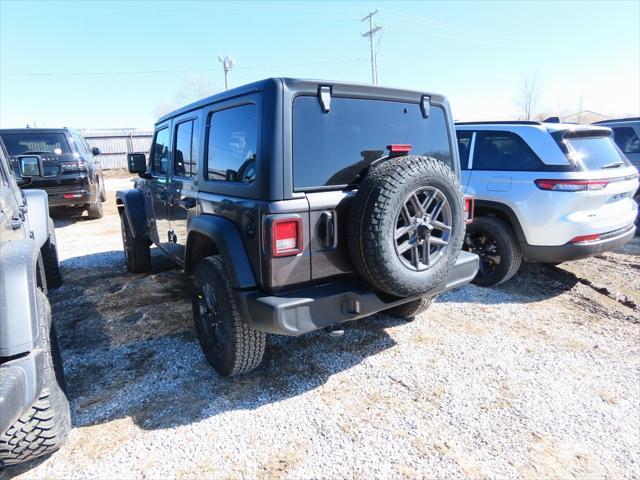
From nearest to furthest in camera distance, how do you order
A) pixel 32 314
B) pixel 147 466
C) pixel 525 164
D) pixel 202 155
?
pixel 32 314
pixel 147 466
pixel 202 155
pixel 525 164

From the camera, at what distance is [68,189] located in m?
8.02

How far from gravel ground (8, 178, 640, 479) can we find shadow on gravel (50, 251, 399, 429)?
0.01m

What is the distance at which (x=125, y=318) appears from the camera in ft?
12.8

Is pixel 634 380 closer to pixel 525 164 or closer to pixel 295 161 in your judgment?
pixel 525 164

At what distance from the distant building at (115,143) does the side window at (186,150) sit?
22.6 meters

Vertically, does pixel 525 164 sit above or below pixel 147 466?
above

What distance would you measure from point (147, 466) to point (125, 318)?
2.08 m

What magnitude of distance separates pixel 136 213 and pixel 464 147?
4002 millimetres

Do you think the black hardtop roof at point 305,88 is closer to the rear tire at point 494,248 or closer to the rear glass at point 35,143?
the rear tire at point 494,248

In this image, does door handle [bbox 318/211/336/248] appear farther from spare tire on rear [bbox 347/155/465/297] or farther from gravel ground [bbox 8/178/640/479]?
gravel ground [bbox 8/178/640/479]

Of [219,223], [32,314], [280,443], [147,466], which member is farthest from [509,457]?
[32,314]

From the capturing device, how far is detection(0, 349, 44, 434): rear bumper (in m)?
1.57

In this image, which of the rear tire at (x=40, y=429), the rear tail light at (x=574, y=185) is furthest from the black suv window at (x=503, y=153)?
the rear tire at (x=40, y=429)

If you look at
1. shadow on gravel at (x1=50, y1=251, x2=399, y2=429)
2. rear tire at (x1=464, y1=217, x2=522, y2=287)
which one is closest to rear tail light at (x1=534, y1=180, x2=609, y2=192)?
rear tire at (x1=464, y1=217, x2=522, y2=287)
